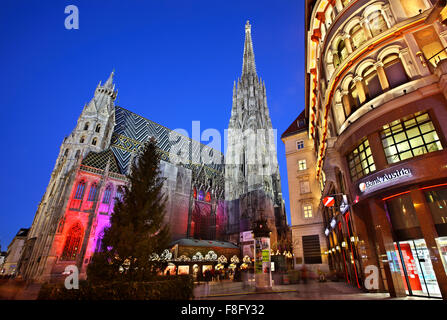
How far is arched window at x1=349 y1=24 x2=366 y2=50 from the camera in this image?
40.4 ft

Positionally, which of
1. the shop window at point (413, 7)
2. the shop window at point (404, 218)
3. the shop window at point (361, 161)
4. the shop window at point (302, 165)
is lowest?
the shop window at point (404, 218)

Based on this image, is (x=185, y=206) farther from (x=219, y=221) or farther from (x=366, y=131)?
(x=366, y=131)

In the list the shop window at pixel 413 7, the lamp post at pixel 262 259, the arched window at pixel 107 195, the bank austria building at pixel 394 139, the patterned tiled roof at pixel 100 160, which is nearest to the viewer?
the bank austria building at pixel 394 139

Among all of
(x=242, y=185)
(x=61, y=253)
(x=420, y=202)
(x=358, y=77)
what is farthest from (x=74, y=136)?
(x=420, y=202)

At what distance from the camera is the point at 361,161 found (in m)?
11.5

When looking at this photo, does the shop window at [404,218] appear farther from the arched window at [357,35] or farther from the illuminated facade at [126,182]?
the illuminated facade at [126,182]

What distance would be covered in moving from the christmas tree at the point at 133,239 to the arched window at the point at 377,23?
A: 14125mm

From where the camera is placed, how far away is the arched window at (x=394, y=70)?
10156 mm

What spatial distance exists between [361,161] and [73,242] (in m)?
34.2

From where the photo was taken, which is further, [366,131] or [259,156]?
[259,156]

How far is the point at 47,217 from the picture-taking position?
31.6 meters

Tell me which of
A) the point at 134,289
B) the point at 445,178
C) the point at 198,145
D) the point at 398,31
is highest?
the point at 198,145

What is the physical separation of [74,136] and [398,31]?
144 feet

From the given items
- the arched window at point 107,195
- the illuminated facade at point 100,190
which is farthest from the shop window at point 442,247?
the arched window at point 107,195
